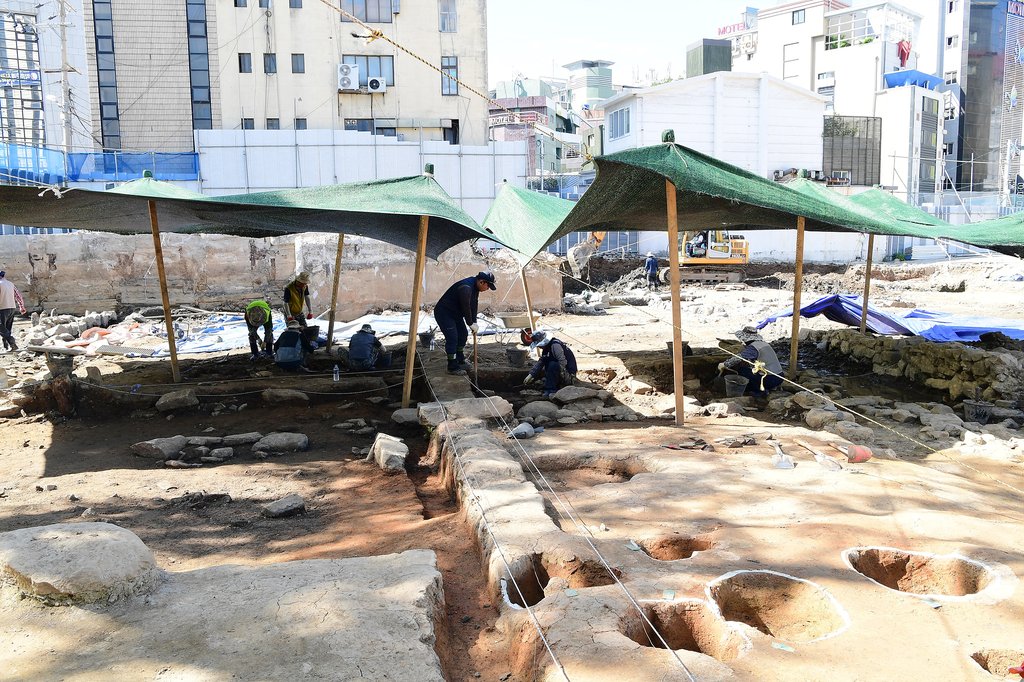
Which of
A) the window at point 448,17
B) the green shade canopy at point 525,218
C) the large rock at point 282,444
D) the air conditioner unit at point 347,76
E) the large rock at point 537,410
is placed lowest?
the large rock at point 282,444

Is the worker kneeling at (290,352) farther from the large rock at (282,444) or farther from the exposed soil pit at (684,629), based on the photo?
the exposed soil pit at (684,629)

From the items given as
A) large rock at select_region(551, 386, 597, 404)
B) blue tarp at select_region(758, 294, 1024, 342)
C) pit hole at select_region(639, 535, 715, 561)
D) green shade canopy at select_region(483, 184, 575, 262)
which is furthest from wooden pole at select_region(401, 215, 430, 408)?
blue tarp at select_region(758, 294, 1024, 342)

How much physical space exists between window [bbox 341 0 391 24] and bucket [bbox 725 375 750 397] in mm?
23818

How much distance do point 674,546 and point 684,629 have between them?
925mm

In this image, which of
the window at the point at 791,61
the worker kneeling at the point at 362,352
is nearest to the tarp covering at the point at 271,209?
the worker kneeling at the point at 362,352

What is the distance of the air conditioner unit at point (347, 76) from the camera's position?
28.1m

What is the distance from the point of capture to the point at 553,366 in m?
9.25

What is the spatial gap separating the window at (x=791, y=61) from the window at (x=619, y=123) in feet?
44.7

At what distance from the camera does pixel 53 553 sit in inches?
134

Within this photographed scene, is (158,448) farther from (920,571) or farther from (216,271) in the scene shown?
(216,271)

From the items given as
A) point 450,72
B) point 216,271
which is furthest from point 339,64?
point 216,271

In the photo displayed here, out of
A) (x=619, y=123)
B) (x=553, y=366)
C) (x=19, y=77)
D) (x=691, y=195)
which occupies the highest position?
(x=619, y=123)

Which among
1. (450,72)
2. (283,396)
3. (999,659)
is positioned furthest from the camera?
(450,72)

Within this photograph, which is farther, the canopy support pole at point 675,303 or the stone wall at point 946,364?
the stone wall at point 946,364
